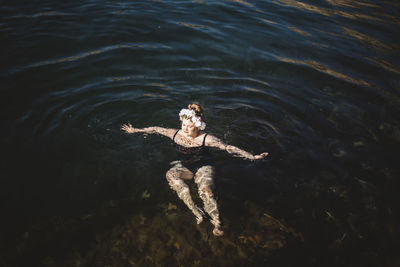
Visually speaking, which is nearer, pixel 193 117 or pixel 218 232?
pixel 218 232

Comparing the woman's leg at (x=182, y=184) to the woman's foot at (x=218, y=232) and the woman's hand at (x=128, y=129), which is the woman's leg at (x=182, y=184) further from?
the woman's hand at (x=128, y=129)

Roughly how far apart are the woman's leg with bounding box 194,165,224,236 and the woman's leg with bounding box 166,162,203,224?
21 centimetres

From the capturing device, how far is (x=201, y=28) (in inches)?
496

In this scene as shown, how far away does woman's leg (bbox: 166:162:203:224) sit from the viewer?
5.26 meters

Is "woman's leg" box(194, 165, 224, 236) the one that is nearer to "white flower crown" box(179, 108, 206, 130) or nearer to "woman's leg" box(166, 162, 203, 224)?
"woman's leg" box(166, 162, 203, 224)

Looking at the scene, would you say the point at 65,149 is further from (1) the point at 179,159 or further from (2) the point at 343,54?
(2) the point at 343,54

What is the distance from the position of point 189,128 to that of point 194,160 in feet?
2.55

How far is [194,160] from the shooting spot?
5.97 m

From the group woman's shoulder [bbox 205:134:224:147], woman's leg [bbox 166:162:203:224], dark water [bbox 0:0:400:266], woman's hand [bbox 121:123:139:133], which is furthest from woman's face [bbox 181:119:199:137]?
woman's hand [bbox 121:123:139:133]

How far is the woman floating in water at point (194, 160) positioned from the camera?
17.9 ft

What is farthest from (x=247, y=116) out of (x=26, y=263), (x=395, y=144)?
(x=26, y=263)

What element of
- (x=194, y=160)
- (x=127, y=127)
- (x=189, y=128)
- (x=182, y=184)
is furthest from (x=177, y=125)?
(x=182, y=184)

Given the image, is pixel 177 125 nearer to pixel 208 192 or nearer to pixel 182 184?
pixel 182 184

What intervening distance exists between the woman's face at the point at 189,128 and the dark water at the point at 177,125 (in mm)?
1027
